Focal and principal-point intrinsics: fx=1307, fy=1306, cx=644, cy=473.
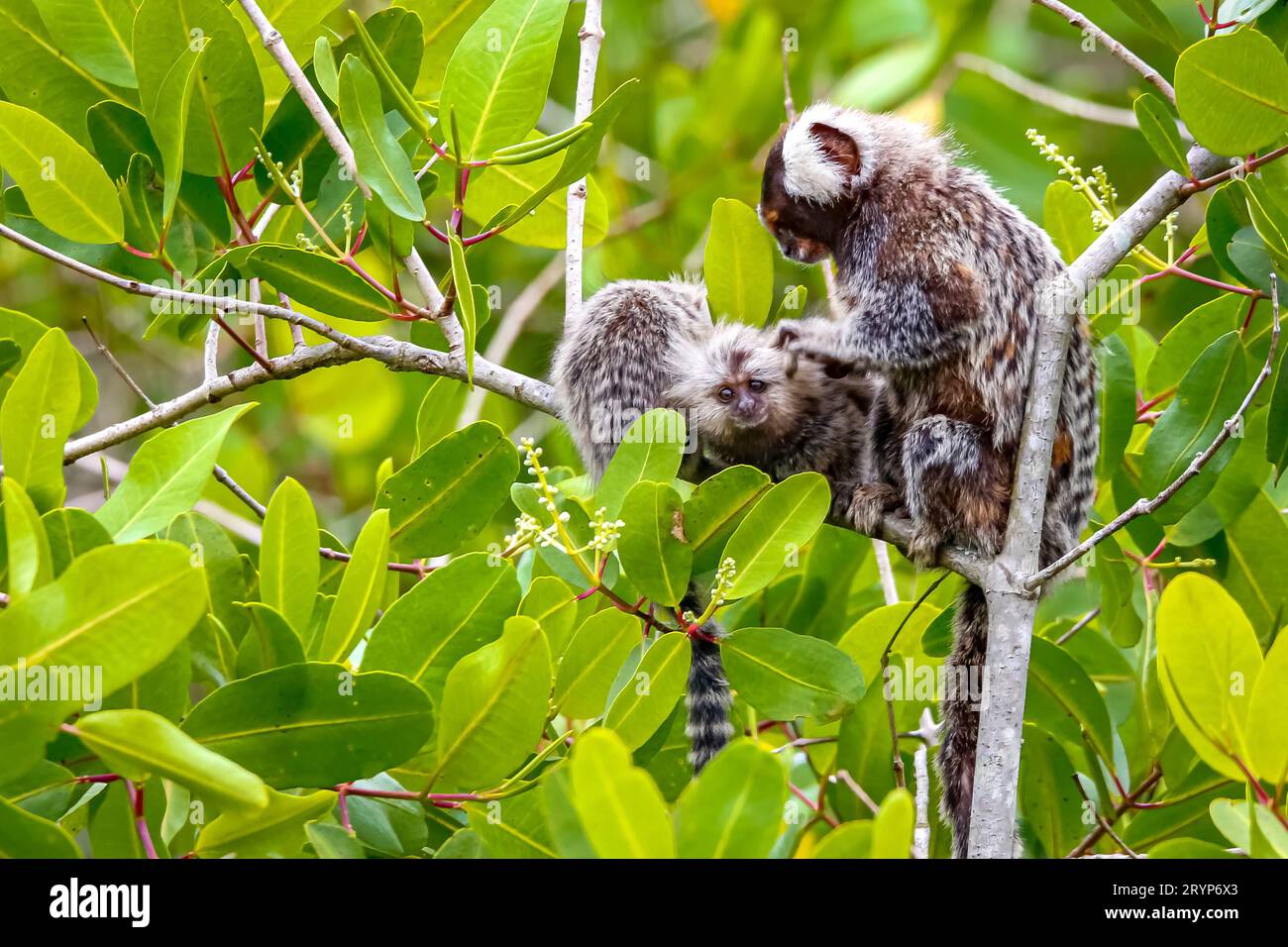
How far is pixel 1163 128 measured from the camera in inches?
134

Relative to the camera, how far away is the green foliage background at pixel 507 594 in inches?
91.3

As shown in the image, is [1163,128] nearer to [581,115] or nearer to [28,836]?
[581,115]

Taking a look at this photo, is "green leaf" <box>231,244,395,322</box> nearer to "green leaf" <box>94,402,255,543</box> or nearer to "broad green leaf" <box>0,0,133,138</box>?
"green leaf" <box>94,402,255,543</box>

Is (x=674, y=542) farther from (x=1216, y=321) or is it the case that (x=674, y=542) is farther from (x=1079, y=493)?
(x=1216, y=321)

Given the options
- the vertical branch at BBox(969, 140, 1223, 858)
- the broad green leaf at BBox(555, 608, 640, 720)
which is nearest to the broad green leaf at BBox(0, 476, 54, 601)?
the broad green leaf at BBox(555, 608, 640, 720)

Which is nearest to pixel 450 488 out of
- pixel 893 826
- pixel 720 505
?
pixel 720 505

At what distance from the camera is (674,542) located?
128 inches

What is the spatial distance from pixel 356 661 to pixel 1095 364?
101 inches

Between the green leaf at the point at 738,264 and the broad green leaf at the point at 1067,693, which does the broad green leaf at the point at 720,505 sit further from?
the green leaf at the point at 738,264

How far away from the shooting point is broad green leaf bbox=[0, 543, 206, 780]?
2248mm

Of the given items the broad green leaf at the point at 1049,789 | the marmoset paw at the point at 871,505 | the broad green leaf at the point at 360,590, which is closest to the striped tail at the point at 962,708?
the broad green leaf at the point at 1049,789

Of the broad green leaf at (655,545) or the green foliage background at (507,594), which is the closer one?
the green foliage background at (507,594)

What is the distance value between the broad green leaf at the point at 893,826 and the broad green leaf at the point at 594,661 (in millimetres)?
1079

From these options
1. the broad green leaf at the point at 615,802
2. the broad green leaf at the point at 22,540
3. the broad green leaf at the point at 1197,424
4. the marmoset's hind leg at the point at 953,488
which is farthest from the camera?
the marmoset's hind leg at the point at 953,488
